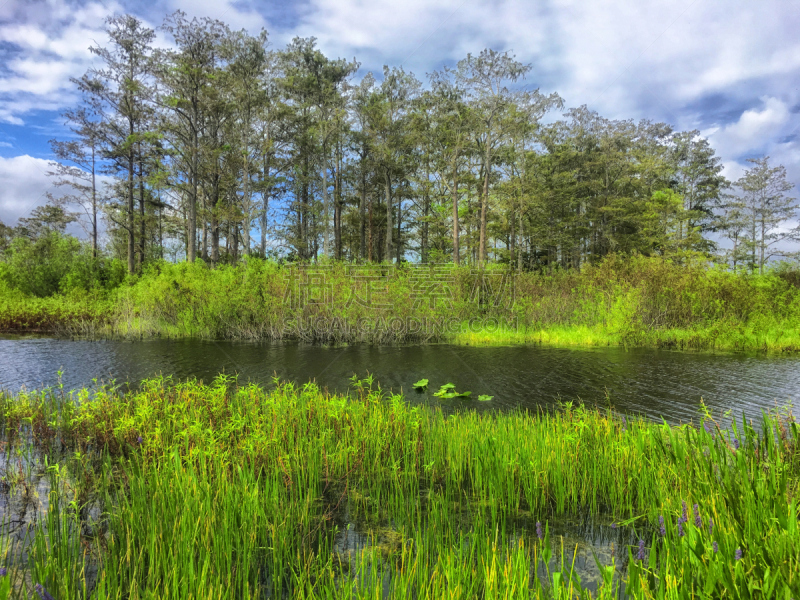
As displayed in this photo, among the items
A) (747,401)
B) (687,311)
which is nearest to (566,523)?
(747,401)

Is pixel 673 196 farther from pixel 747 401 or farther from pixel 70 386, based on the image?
pixel 70 386

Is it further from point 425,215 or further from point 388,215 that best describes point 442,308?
point 425,215

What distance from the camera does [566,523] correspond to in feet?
10.6

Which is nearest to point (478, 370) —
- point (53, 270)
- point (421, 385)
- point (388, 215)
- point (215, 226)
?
point (421, 385)

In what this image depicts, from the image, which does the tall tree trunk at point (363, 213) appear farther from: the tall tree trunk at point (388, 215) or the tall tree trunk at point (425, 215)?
the tall tree trunk at point (425, 215)

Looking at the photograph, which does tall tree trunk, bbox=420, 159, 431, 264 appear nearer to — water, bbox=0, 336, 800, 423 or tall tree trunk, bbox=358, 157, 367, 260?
tall tree trunk, bbox=358, 157, 367, 260

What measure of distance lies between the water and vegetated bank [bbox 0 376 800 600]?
3085 millimetres

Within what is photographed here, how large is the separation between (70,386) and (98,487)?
5.74 meters

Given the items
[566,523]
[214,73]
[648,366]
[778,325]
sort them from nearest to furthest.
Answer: [566,523] < [648,366] < [778,325] < [214,73]

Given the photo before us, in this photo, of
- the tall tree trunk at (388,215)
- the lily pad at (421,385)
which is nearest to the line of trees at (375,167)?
the tall tree trunk at (388,215)

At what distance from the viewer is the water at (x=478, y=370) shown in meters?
7.59

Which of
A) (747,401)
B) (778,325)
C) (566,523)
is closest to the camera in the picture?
(566,523)

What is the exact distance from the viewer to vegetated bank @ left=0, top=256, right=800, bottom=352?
14797mm

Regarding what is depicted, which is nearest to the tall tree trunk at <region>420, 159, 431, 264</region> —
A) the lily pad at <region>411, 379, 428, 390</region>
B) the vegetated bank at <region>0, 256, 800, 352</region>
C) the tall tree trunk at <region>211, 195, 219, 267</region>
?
the tall tree trunk at <region>211, 195, 219, 267</region>
